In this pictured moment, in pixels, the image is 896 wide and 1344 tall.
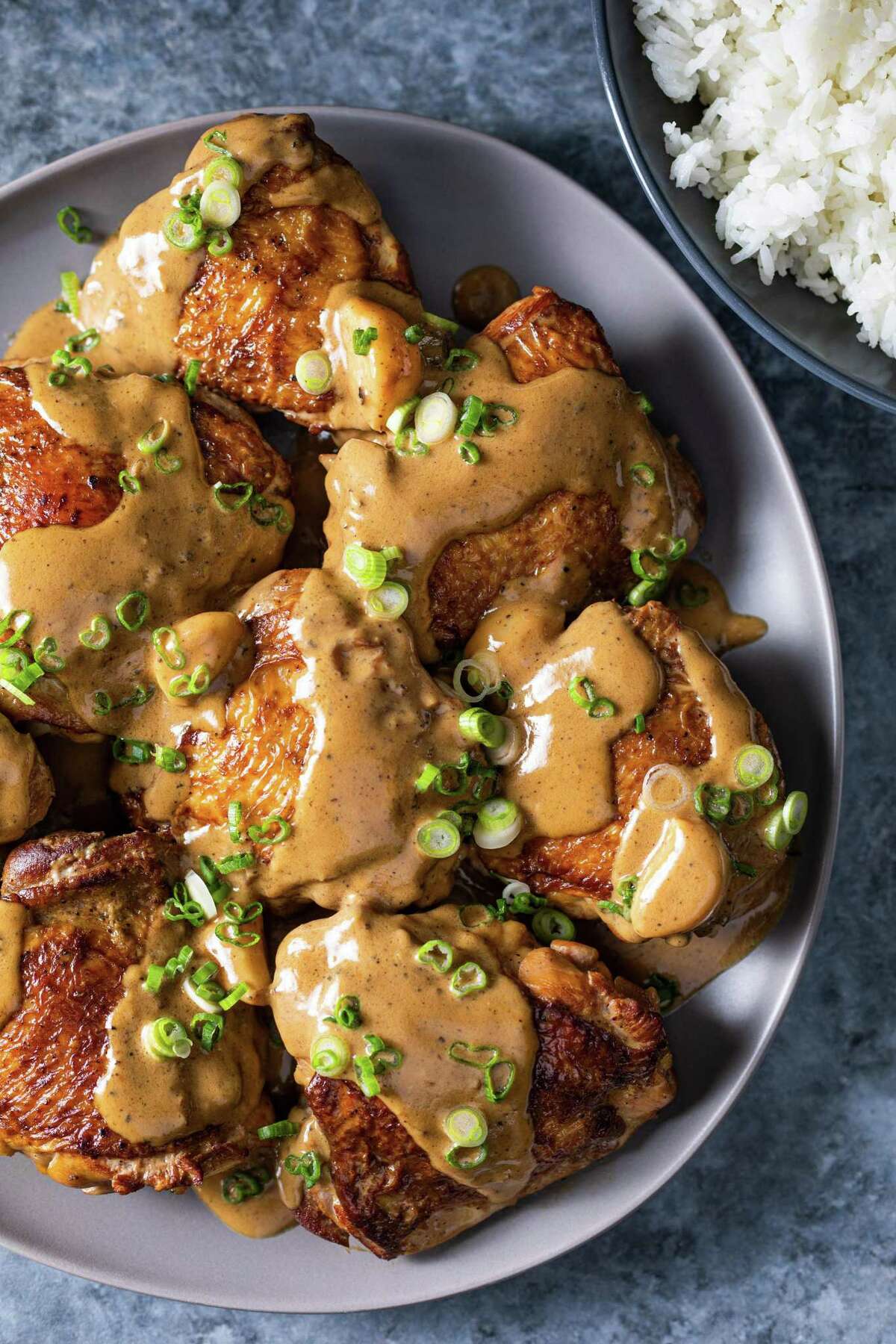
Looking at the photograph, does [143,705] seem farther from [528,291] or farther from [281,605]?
[528,291]

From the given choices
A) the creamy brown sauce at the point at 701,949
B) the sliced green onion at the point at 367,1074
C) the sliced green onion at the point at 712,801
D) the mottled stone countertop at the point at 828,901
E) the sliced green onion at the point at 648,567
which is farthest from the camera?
the mottled stone countertop at the point at 828,901

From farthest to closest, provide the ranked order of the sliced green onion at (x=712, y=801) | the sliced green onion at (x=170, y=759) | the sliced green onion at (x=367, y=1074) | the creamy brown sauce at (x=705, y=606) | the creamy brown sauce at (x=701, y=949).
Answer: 1. the creamy brown sauce at (x=705, y=606)
2. the creamy brown sauce at (x=701, y=949)
3. the sliced green onion at (x=170, y=759)
4. the sliced green onion at (x=712, y=801)
5. the sliced green onion at (x=367, y=1074)

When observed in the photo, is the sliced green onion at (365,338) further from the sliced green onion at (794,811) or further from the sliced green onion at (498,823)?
the sliced green onion at (794,811)

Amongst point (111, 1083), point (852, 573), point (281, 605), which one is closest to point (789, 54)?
point (852, 573)

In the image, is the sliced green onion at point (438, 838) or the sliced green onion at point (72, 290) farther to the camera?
the sliced green onion at point (72, 290)

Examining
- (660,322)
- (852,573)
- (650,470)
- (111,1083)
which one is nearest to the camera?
(111,1083)

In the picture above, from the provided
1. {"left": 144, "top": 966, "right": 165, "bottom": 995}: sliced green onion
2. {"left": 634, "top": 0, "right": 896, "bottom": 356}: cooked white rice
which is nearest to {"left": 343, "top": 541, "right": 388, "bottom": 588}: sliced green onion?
{"left": 144, "top": 966, "right": 165, "bottom": 995}: sliced green onion

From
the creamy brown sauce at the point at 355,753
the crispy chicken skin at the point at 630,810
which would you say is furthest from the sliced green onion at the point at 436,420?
the crispy chicken skin at the point at 630,810
